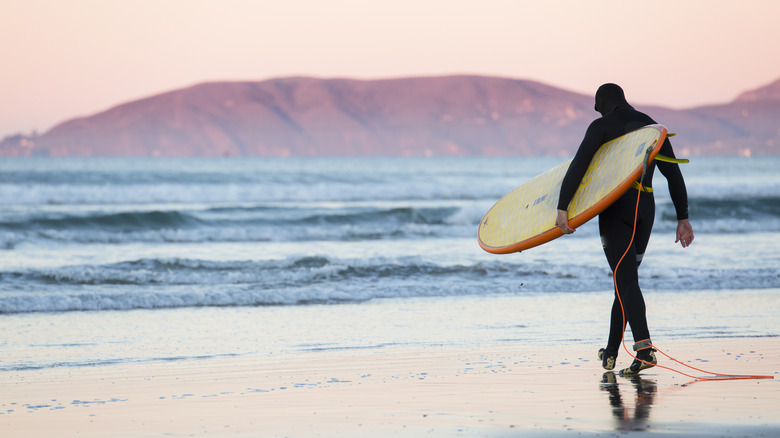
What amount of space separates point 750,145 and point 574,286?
91.5m

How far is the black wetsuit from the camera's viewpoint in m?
4.39

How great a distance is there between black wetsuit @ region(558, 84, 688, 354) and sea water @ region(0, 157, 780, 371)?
1512 mm

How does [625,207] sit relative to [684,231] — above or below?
above

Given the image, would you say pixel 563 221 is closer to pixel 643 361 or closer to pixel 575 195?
pixel 575 195

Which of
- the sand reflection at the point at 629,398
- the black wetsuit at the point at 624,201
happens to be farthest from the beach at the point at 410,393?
the black wetsuit at the point at 624,201

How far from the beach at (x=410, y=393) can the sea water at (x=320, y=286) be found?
1.12ft

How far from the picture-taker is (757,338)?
19.3 feet

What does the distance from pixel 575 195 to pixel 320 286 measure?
4930 mm

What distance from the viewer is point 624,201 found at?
4398mm

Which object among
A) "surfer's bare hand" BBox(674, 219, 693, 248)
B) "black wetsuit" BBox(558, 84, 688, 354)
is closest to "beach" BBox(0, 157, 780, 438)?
"black wetsuit" BBox(558, 84, 688, 354)

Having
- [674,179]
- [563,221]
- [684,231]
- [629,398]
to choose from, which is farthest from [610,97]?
[629,398]

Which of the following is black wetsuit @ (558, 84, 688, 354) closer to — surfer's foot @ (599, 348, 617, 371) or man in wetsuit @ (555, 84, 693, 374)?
man in wetsuit @ (555, 84, 693, 374)

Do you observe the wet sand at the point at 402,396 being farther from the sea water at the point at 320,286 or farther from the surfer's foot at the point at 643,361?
the sea water at the point at 320,286

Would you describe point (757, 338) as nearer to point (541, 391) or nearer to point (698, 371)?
point (698, 371)
